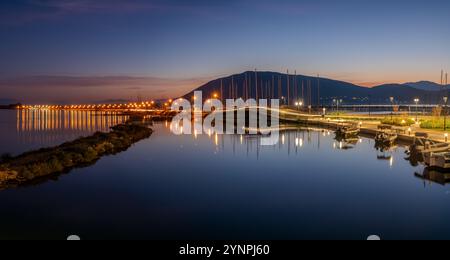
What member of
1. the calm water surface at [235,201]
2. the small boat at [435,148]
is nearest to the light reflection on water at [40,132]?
the calm water surface at [235,201]

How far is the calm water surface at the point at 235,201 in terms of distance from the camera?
458 inches

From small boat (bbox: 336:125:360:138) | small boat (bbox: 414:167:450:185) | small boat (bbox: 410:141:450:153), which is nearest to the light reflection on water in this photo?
small boat (bbox: 336:125:360:138)

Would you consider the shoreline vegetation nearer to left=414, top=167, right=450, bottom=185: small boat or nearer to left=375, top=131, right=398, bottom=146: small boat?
left=414, top=167, right=450, bottom=185: small boat

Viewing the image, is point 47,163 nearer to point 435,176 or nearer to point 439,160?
point 435,176

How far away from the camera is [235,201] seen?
49.8 feet

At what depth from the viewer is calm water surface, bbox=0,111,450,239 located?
11641mm

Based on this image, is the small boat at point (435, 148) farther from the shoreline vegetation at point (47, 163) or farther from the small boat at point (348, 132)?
the shoreline vegetation at point (47, 163)

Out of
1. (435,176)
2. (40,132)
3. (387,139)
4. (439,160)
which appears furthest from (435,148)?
(40,132)

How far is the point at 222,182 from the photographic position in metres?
19.2

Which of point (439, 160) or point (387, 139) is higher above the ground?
point (387, 139)

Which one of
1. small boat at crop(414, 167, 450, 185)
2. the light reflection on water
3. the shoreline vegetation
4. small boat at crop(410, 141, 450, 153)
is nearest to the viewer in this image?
small boat at crop(414, 167, 450, 185)

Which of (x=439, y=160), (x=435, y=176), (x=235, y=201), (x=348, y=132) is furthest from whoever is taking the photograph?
(x=348, y=132)

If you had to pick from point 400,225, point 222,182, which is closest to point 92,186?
point 222,182
